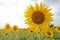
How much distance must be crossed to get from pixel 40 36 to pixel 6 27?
1.13 feet

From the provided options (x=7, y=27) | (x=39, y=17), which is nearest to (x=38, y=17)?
(x=39, y=17)

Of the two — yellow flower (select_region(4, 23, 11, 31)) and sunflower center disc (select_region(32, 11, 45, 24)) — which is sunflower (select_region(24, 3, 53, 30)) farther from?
yellow flower (select_region(4, 23, 11, 31))

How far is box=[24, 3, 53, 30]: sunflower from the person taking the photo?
77 cm

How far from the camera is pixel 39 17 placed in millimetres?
764

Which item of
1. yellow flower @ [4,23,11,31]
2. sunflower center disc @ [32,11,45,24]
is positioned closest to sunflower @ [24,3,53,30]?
sunflower center disc @ [32,11,45,24]

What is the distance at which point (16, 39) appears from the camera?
1.11 meters

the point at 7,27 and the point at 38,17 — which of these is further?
the point at 7,27

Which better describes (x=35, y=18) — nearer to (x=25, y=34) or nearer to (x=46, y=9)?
(x=46, y=9)

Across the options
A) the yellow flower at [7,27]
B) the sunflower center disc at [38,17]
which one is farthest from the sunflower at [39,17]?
the yellow flower at [7,27]

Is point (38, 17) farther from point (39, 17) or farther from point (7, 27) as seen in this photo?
point (7, 27)

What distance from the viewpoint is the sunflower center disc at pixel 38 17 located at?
757 mm

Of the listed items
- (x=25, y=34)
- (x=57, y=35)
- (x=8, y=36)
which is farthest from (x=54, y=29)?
(x=8, y=36)

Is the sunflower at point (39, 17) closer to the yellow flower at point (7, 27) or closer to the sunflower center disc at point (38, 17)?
the sunflower center disc at point (38, 17)

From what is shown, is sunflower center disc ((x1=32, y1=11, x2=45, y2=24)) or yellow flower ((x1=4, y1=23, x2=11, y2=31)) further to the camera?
yellow flower ((x1=4, y1=23, x2=11, y2=31))
